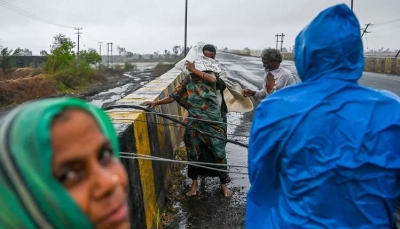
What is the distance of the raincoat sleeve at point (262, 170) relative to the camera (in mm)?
2098

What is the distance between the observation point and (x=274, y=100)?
208cm

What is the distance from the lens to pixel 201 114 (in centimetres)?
538

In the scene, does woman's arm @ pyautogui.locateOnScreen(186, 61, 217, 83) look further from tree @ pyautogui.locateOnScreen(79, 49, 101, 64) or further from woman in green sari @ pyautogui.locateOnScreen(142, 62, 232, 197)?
tree @ pyautogui.locateOnScreen(79, 49, 101, 64)

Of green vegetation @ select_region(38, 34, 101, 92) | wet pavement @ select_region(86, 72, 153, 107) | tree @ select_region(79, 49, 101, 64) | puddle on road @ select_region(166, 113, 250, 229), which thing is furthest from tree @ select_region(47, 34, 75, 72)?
puddle on road @ select_region(166, 113, 250, 229)

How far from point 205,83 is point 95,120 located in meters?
4.33

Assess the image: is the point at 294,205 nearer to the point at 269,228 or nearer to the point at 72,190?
the point at 269,228

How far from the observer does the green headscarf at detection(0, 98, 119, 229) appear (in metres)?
0.90

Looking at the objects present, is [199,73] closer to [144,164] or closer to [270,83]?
[270,83]

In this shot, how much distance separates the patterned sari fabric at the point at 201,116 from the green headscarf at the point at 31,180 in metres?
4.33

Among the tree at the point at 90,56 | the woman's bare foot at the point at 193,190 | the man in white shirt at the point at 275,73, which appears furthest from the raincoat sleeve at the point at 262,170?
the tree at the point at 90,56

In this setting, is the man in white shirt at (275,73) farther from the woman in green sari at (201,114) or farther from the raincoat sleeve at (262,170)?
the raincoat sleeve at (262,170)

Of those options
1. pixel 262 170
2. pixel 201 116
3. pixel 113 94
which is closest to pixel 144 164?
pixel 201 116

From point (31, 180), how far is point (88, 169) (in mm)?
131

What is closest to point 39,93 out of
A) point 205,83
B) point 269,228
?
point 205,83
